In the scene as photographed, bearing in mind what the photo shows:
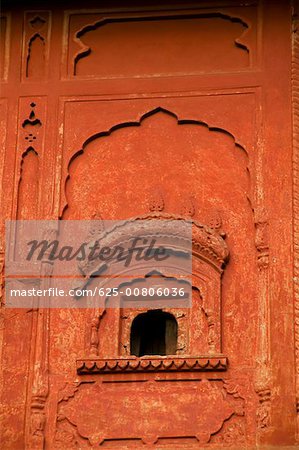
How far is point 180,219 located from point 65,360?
135cm

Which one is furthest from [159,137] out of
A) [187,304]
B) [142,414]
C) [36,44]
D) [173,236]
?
[142,414]

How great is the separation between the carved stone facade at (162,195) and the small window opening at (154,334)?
10 cm

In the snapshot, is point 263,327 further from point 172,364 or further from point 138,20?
point 138,20

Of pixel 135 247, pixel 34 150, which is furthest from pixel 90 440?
pixel 34 150

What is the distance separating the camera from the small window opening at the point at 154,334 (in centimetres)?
1266

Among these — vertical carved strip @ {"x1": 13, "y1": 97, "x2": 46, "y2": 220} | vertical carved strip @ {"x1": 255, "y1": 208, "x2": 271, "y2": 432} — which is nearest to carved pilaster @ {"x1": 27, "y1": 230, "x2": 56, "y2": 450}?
vertical carved strip @ {"x1": 13, "y1": 97, "x2": 46, "y2": 220}

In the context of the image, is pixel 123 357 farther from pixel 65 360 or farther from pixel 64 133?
pixel 64 133

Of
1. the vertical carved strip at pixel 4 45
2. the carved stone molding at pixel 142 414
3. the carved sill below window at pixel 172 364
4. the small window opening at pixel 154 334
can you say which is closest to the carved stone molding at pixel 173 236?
the small window opening at pixel 154 334

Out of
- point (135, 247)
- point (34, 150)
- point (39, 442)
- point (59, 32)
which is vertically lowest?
point (39, 442)

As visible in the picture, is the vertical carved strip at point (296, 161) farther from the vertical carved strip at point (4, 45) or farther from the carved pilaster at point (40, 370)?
the vertical carved strip at point (4, 45)

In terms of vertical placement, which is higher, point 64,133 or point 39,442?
point 64,133

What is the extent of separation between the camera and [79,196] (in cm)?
1311

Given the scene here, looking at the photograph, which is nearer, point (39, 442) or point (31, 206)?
point (39, 442)

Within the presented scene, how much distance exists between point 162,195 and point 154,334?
3.45ft
